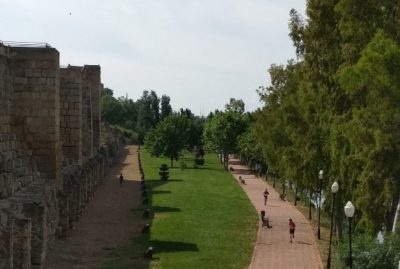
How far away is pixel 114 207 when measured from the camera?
120ft

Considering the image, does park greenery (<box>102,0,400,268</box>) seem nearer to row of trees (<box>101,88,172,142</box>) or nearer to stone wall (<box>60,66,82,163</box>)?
stone wall (<box>60,66,82,163</box>)

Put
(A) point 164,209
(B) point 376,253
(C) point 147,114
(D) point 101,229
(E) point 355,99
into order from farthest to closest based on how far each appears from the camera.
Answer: (C) point 147,114 → (A) point 164,209 → (D) point 101,229 → (E) point 355,99 → (B) point 376,253

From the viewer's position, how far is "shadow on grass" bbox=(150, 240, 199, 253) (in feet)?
77.8

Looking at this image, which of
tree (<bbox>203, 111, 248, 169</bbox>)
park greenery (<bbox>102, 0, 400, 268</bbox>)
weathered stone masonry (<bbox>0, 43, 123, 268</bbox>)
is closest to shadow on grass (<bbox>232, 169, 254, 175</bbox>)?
tree (<bbox>203, 111, 248, 169</bbox>)

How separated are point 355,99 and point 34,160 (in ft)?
38.6

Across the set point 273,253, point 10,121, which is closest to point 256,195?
point 273,253

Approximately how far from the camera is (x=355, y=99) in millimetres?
20750

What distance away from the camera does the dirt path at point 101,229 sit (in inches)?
Answer: 848

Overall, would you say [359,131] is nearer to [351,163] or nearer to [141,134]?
[351,163]

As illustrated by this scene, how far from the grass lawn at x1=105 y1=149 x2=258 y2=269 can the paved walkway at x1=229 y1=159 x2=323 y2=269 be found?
0.47 metres

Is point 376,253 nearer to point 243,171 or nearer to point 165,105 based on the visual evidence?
point 243,171

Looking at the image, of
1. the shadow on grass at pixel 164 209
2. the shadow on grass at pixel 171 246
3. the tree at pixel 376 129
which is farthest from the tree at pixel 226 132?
the tree at pixel 376 129

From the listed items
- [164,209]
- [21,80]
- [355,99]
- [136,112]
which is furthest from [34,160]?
[136,112]

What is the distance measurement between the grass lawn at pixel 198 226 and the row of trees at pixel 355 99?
4316 mm
